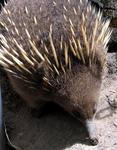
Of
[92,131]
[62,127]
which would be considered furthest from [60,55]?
[62,127]

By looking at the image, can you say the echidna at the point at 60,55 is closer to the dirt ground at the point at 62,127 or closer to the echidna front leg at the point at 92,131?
the echidna front leg at the point at 92,131

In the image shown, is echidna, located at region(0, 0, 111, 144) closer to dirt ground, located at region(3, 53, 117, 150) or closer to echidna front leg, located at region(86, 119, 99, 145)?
echidna front leg, located at region(86, 119, 99, 145)

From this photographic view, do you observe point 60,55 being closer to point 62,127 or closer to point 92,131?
point 92,131

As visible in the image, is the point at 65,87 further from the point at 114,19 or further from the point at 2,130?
the point at 114,19

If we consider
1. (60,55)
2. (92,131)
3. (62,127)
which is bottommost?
(62,127)

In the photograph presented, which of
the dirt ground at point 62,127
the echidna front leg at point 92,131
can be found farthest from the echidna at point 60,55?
the dirt ground at point 62,127
